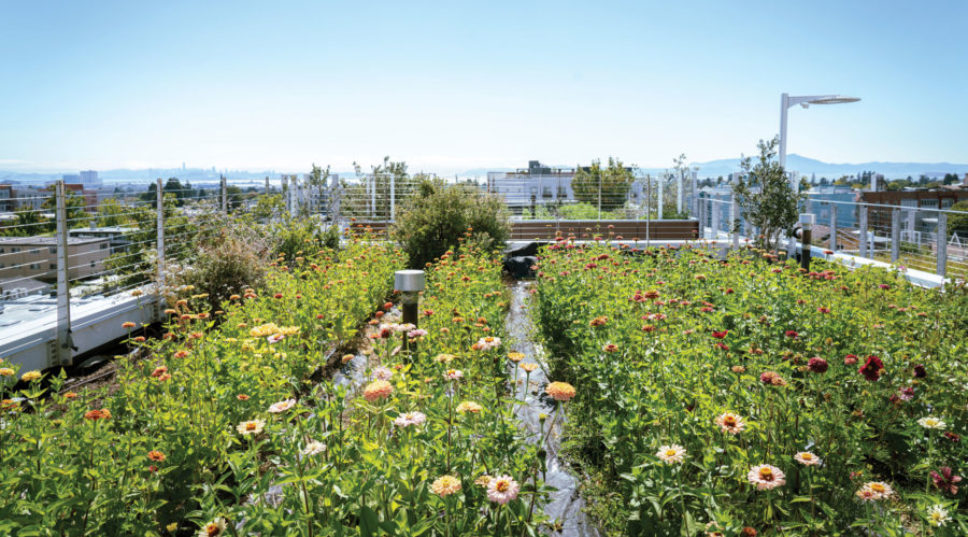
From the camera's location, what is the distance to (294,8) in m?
13.2

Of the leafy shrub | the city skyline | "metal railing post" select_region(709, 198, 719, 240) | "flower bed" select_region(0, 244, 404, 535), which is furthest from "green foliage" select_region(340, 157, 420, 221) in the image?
A: "flower bed" select_region(0, 244, 404, 535)

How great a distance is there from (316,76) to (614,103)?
46.7ft

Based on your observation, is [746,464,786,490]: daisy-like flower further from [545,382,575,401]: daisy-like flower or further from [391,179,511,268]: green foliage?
[391,179,511,268]: green foliage

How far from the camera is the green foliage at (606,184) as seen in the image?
1891 centimetres

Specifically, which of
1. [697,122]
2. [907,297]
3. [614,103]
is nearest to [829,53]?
[614,103]

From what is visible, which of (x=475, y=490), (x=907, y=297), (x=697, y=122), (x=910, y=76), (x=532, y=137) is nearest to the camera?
(x=475, y=490)

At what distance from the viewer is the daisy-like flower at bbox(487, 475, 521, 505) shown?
1645mm

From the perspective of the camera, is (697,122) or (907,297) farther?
(697,122)

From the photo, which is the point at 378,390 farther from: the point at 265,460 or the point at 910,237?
the point at 910,237

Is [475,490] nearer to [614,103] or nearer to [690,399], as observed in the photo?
[690,399]

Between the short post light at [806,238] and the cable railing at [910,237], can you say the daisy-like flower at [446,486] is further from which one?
the short post light at [806,238]

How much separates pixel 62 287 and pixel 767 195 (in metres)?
9.40

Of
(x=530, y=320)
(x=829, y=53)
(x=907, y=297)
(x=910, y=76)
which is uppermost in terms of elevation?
(x=910, y=76)

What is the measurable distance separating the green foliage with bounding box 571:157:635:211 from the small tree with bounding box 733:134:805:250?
805 cm
